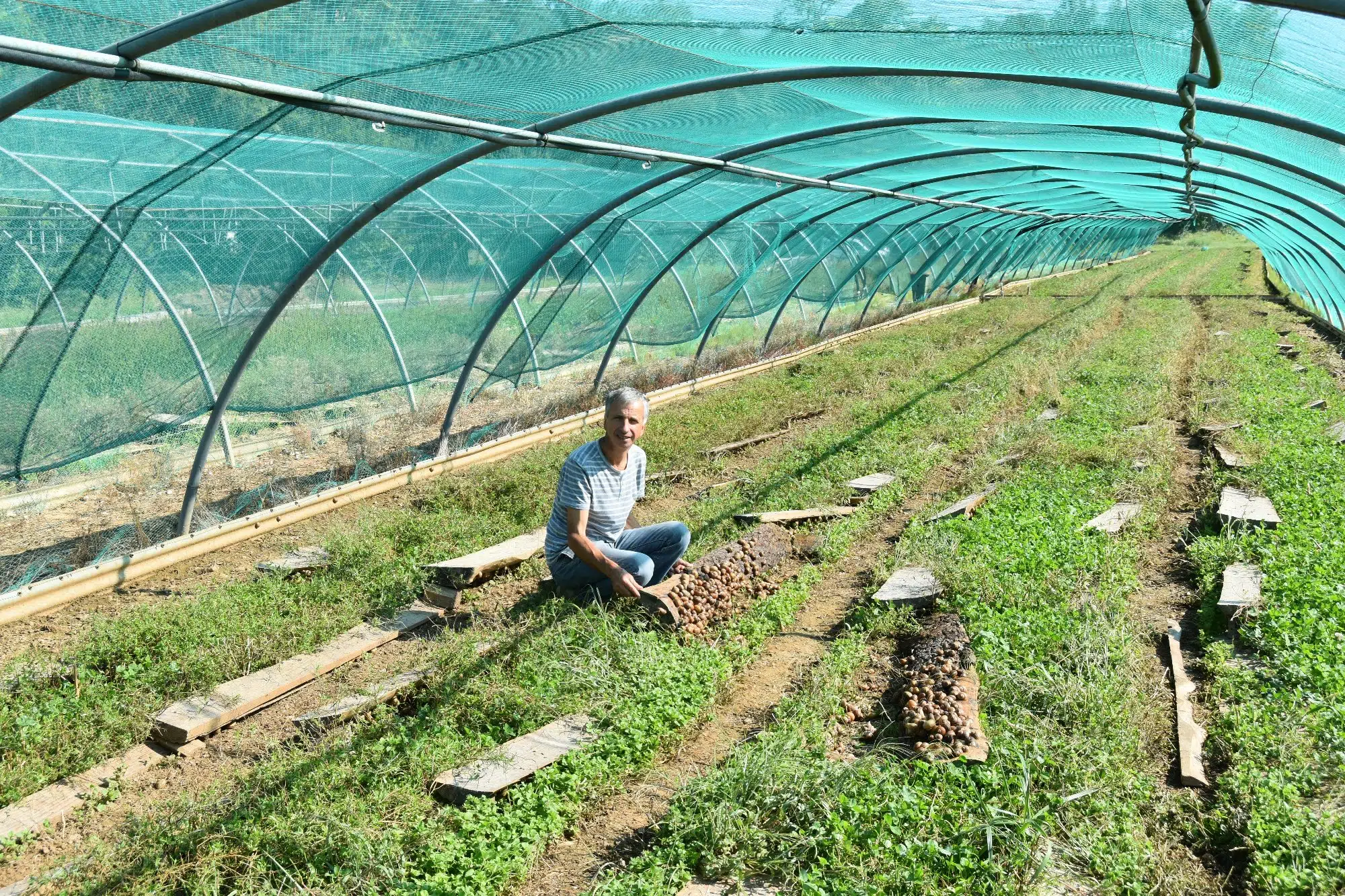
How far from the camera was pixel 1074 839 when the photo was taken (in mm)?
3322

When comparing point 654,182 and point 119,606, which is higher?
point 654,182

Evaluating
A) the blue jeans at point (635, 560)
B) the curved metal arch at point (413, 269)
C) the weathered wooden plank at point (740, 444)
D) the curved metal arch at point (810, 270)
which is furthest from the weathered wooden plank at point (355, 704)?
the curved metal arch at point (810, 270)

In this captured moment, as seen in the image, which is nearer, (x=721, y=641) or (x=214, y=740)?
(x=214, y=740)

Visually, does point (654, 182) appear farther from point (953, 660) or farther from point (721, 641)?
point (953, 660)

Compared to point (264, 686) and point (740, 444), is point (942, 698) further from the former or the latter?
point (740, 444)

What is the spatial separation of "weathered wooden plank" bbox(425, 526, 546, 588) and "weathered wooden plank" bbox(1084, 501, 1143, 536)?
12.7ft

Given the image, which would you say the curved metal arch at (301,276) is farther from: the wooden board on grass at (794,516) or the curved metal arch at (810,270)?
the curved metal arch at (810,270)

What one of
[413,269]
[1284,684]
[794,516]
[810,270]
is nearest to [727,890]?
[1284,684]

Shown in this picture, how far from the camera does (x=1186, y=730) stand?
4.07 meters

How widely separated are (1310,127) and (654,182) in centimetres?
527

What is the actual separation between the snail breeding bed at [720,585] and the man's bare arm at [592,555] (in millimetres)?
124

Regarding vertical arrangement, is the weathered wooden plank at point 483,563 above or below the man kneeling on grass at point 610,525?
below

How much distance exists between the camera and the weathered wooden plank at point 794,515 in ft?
22.5

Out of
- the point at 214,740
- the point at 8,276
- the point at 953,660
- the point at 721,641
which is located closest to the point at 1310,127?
the point at 953,660
